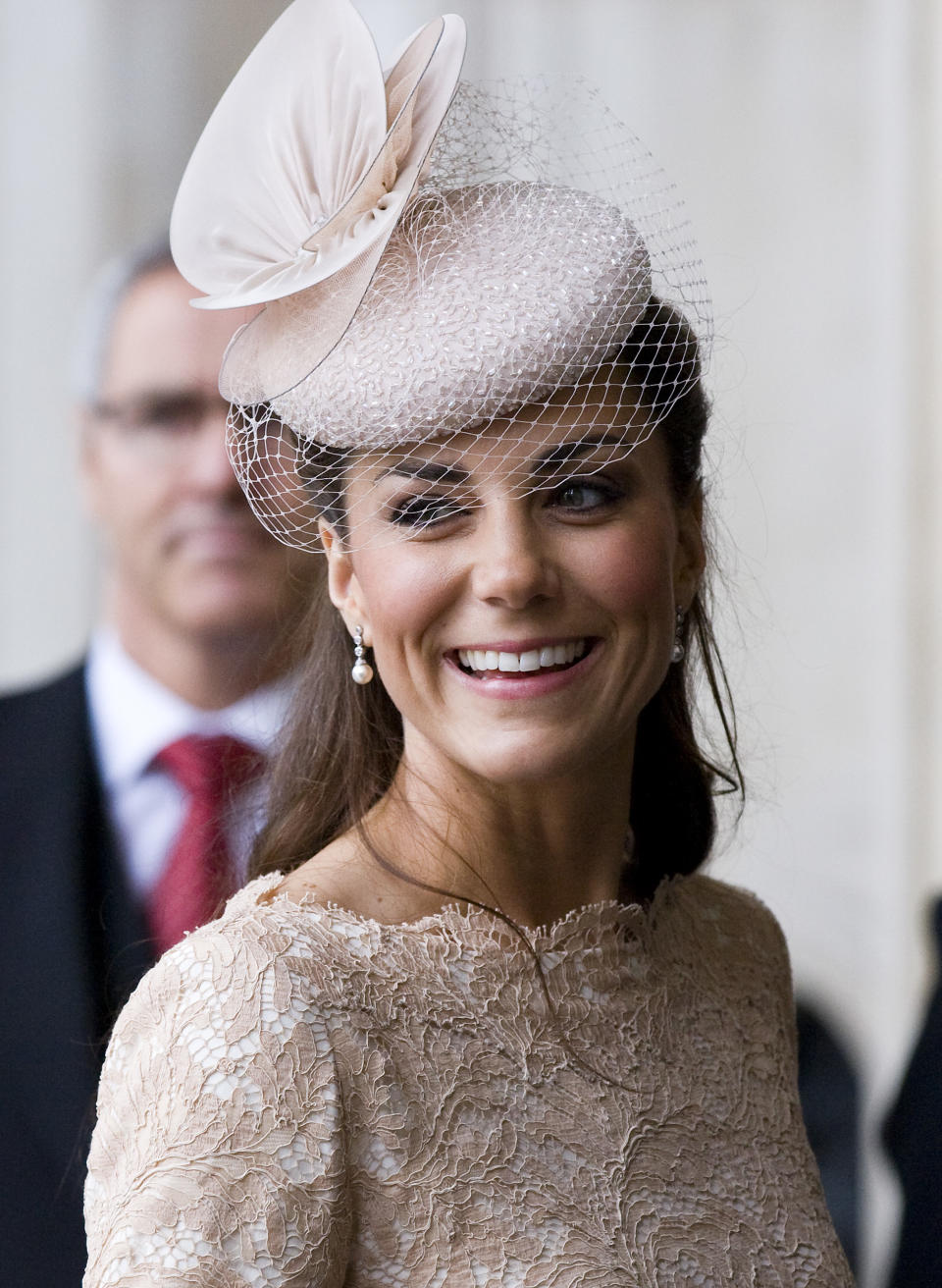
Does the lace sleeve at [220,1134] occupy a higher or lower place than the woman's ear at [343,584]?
lower

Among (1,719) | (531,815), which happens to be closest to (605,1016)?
(531,815)

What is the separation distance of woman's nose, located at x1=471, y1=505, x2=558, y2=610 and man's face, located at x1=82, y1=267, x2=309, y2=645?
107 cm

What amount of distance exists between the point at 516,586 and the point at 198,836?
3.30 feet

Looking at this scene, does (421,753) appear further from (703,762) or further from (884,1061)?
(884,1061)

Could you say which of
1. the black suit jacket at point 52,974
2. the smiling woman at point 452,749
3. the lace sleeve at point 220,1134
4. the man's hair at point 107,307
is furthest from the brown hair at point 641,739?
the man's hair at point 107,307

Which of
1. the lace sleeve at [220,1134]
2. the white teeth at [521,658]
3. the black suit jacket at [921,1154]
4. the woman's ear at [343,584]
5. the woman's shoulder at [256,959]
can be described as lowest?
the black suit jacket at [921,1154]

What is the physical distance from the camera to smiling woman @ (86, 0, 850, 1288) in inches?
49.6

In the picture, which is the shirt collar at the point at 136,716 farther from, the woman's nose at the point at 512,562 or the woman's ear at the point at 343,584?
the woman's nose at the point at 512,562

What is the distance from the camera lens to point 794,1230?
5.06 ft

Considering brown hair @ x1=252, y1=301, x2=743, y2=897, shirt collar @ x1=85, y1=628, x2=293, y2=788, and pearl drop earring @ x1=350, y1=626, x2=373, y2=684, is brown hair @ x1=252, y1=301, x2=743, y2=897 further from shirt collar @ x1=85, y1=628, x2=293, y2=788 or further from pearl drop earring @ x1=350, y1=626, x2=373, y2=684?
shirt collar @ x1=85, y1=628, x2=293, y2=788

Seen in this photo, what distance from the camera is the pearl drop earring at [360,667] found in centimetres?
152

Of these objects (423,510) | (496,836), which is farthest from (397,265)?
(496,836)

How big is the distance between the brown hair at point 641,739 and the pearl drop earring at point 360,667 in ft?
0.37

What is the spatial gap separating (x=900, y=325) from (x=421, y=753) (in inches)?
134
